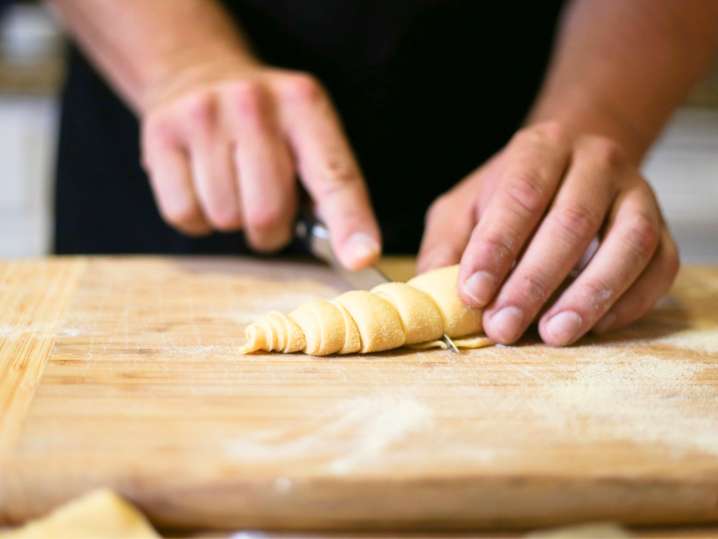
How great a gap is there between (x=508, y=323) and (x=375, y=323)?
0.18m

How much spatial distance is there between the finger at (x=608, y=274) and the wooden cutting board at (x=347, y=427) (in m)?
0.04

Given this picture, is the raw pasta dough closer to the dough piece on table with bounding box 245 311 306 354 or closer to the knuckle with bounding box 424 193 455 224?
the dough piece on table with bounding box 245 311 306 354

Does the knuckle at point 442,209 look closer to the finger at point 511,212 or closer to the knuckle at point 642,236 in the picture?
the finger at point 511,212

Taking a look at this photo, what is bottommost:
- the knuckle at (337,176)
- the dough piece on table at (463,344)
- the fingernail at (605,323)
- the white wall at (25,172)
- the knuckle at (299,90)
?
the white wall at (25,172)

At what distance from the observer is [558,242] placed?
3.48 ft

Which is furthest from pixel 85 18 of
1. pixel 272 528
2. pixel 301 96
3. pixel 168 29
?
pixel 272 528

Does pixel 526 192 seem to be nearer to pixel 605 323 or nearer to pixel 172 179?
pixel 605 323

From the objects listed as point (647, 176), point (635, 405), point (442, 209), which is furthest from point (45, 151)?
point (635, 405)

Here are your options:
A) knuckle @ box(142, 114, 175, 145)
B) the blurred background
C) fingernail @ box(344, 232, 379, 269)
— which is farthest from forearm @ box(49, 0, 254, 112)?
the blurred background

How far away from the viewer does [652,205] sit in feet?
3.76

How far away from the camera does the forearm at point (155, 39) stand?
1.45 meters

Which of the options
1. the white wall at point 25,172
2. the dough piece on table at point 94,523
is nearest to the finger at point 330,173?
the dough piece on table at point 94,523

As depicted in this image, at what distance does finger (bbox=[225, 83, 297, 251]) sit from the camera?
129 centimetres

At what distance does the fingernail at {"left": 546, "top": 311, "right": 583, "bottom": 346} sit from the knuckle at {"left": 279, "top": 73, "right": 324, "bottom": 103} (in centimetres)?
56
